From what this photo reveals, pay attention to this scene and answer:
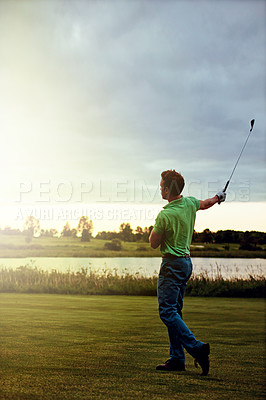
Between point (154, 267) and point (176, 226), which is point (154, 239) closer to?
point (176, 226)

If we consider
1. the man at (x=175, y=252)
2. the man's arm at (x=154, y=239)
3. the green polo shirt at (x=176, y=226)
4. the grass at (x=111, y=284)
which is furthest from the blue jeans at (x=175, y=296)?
the grass at (x=111, y=284)

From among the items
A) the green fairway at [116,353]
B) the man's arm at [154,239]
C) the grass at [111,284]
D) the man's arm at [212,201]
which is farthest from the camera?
the grass at [111,284]

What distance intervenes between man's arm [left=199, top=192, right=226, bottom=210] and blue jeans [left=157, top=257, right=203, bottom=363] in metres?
0.67

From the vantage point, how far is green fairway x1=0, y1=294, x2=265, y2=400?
454 centimetres

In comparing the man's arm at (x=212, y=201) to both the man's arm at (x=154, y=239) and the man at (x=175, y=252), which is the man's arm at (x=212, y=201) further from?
the man's arm at (x=154, y=239)

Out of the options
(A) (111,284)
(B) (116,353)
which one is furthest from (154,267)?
(B) (116,353)

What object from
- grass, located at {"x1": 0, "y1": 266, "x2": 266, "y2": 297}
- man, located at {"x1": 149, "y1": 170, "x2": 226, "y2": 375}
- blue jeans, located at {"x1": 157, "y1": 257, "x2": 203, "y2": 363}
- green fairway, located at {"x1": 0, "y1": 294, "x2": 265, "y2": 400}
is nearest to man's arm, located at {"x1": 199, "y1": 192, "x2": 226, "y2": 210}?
man, located at {"x1": 149, "y1": 170, "x2": 226, "y2": 375}

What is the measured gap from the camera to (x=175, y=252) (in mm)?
4934

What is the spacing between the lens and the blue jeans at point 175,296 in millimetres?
4949

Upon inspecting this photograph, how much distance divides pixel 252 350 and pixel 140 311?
5.07 m

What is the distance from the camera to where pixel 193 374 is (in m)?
5.23

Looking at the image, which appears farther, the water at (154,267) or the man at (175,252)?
the water at (154,267)

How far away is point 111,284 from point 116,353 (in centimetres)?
1055

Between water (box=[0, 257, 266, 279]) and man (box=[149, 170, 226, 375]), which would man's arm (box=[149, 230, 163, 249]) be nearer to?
man (box=[149, 170, 226, 375])
